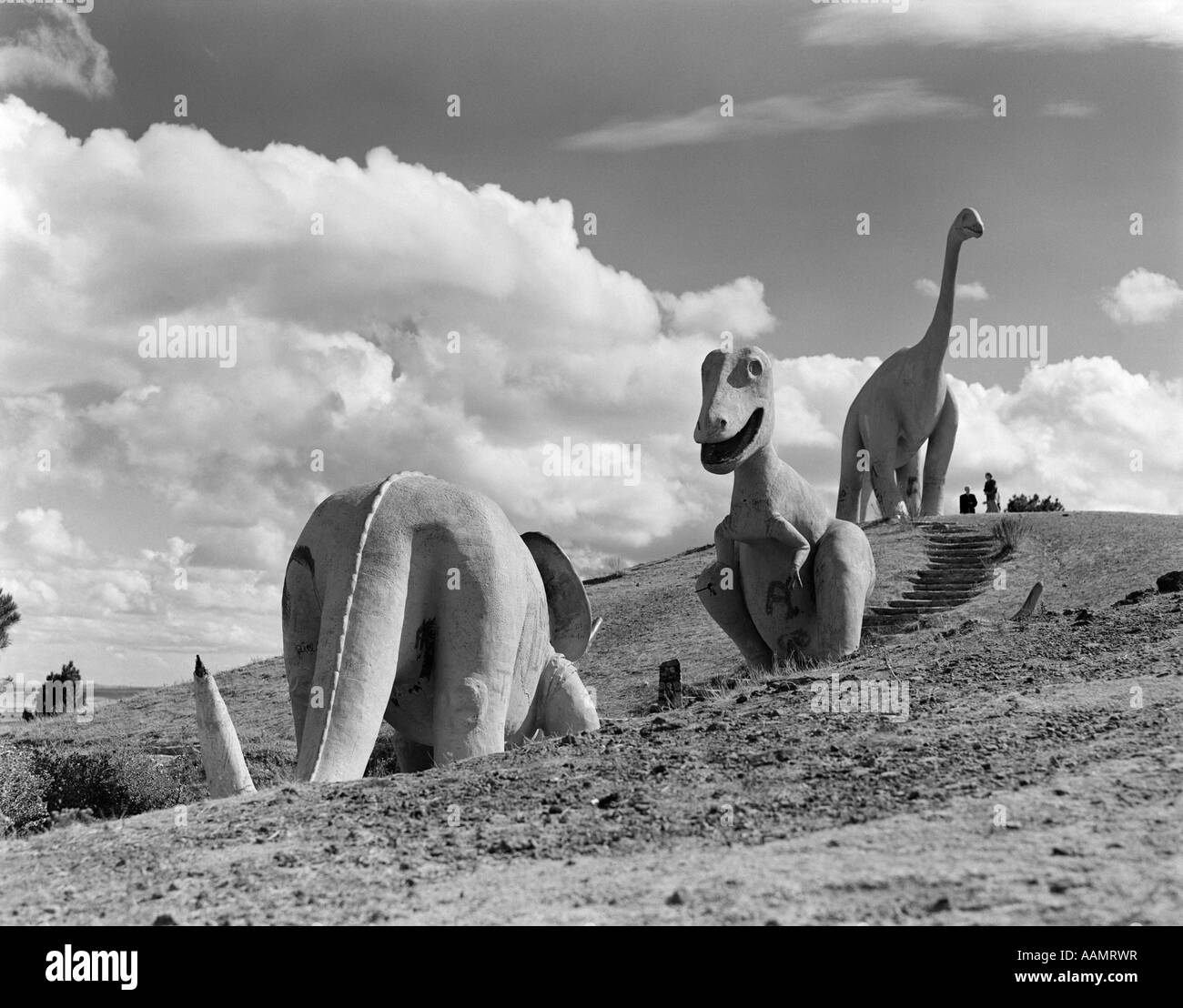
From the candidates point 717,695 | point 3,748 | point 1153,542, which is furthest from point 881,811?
point 1153,542

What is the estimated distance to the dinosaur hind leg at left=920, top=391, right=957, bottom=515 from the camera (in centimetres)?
2277

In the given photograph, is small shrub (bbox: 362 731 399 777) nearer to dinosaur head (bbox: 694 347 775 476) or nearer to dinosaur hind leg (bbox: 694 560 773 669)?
Answer: dinosaur hind leg (bbox: 694 560 773 669)

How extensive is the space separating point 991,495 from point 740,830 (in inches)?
967

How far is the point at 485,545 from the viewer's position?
26.4ft

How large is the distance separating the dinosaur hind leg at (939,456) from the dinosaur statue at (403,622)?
1567 centimetres

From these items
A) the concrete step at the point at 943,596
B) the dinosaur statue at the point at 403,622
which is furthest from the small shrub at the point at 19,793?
the concrete step at the point at 943,596

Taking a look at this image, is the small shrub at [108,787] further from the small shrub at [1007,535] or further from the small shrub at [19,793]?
the small shrub at [1007,535]

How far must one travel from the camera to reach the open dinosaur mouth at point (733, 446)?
1149cm

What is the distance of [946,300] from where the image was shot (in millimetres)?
18641

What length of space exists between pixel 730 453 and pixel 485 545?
13.1 ft

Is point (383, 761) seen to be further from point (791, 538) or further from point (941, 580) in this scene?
point (941, 580)

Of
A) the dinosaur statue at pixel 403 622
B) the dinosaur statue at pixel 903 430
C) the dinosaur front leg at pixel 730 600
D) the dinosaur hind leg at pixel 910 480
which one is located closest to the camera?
the dinosaur statue at pixel 403 622

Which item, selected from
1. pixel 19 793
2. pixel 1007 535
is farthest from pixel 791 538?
pixel 1007 535
